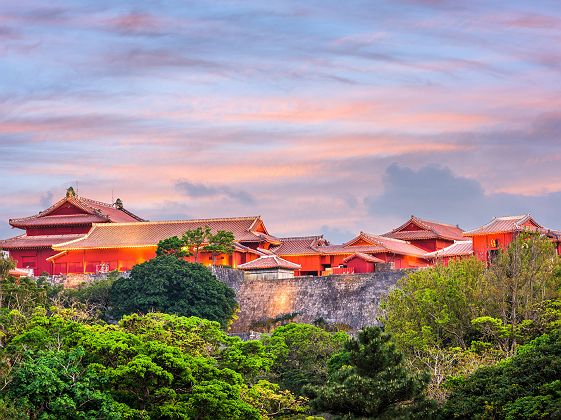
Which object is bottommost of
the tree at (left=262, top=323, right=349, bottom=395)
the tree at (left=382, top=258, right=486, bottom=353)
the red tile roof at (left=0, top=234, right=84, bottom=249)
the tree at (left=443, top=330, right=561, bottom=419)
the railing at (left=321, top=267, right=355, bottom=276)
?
the tree at (left=443, top=330, right=561, bottom=419)

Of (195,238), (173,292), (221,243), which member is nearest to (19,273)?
(195,238)

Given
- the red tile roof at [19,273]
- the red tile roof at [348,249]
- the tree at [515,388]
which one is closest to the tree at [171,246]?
the red tile roof at [19,273]

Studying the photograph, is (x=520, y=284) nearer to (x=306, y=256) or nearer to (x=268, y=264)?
(x=268, y=264)

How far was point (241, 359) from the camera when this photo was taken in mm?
40719

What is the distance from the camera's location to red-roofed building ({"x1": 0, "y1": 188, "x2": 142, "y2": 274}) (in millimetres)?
74062

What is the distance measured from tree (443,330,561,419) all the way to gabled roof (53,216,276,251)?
34.9m

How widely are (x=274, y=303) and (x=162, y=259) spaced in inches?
245

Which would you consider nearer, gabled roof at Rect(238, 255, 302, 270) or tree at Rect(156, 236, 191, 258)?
gabled roof at Rect(238, 255, 302, 270)

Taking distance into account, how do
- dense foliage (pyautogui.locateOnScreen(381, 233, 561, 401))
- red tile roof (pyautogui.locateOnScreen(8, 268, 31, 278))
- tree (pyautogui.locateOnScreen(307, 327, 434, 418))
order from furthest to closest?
1. red tile roof (pyautogui.locateOnScreen(8, 268, 31, 278))
2. dense foliage (pyautogui.locateOnScreen(381, 233, 561, 401))
3. tree (pyautogui.locateOnScreen(307, 327, 434, 418))

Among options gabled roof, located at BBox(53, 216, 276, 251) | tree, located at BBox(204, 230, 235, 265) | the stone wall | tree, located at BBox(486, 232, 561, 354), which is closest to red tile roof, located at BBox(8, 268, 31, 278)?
gabled roof, located at BBox(53, 216, 276, 251)

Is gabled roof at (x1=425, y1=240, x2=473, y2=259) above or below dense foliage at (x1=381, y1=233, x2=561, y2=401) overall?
above

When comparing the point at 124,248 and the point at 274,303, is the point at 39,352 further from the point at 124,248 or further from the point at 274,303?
the point at 124,248

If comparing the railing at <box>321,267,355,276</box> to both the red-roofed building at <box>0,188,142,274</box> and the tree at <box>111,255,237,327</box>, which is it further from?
the red-roofed building at <box>0,188,142,274</box>

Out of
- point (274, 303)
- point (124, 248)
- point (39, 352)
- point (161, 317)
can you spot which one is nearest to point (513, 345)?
point (161, 317)
